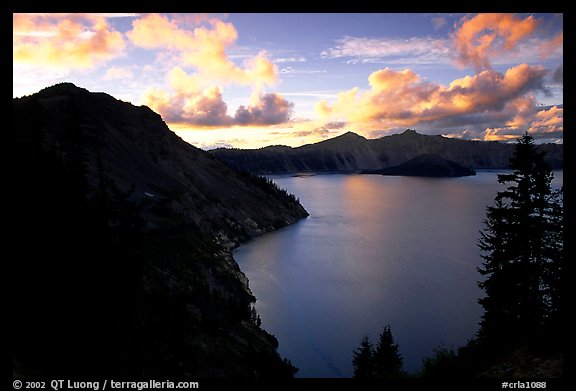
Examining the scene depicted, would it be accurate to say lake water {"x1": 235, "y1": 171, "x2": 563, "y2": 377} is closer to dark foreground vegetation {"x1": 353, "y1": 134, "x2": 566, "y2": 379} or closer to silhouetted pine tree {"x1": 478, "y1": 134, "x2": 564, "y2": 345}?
dark foreground vegetation {"x1": 353, "y1": 134, "x2": 566, "y2": 379}

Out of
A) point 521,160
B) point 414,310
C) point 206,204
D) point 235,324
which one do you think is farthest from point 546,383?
point 206,204

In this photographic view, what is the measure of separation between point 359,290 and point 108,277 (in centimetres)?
6822

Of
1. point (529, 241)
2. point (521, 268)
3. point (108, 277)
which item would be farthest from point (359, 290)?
point (108, 277)

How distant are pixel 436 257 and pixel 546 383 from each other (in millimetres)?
107280

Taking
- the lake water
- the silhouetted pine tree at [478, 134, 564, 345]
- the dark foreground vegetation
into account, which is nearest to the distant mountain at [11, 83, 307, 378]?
the lake water

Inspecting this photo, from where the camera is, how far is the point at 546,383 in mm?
9883

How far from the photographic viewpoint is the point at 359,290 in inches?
3282

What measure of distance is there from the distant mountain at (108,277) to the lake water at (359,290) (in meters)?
7.54

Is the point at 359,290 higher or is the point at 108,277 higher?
the point at 108,277

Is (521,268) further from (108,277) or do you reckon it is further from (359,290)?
(359,290)

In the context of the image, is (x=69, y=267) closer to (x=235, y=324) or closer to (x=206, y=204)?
(x=235, y=324)

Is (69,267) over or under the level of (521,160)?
under

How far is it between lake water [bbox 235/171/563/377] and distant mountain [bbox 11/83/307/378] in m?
7.54

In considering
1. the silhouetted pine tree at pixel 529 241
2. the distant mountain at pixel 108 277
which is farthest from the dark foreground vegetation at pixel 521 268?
the distant mountain at pixel 108 277
